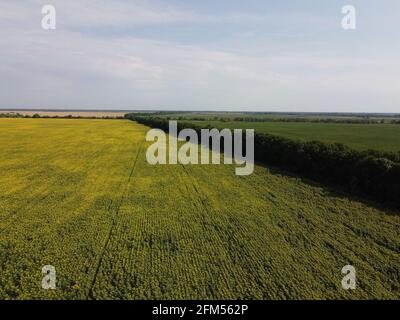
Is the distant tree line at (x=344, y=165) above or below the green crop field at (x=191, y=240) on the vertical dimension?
above
